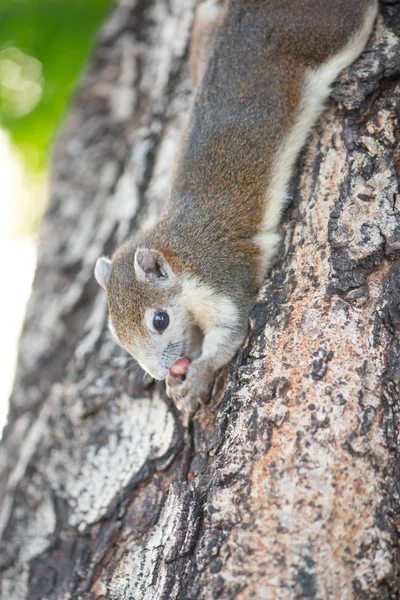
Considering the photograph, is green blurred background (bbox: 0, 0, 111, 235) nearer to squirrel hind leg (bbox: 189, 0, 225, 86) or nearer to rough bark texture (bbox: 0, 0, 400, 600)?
rough bark texture (bbox: 0, 0, 400, 600)

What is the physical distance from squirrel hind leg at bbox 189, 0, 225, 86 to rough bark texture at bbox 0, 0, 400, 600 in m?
0.15

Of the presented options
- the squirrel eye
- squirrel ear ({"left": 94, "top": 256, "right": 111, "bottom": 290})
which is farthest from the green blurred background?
the squirrel eye

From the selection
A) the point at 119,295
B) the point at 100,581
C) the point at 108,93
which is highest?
the point at 108,93

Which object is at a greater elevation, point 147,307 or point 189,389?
point 147,307

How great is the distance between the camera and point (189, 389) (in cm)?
316

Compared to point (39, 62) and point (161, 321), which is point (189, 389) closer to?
point (161, 321)

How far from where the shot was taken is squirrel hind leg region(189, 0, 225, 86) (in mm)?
4078

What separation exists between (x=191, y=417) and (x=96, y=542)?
2.39 ft

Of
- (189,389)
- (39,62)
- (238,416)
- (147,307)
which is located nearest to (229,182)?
(147,307)

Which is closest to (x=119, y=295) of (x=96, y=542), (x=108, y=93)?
(x=96, y=542)

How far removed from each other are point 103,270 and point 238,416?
1.28 m

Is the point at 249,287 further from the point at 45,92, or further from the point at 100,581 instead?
Answer: the point at 45,92

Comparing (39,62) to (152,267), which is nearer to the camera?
(152,267)

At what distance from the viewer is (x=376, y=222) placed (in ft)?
9.39
